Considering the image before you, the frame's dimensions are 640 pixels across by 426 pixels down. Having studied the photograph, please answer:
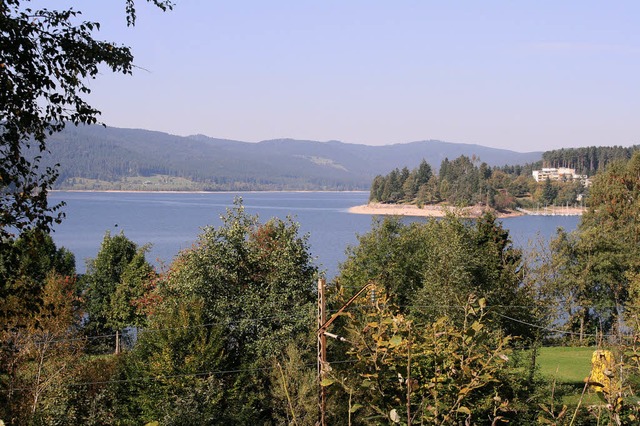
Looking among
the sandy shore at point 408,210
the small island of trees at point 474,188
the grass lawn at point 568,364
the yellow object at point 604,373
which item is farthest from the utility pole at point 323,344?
the small island of trees at point 474,188

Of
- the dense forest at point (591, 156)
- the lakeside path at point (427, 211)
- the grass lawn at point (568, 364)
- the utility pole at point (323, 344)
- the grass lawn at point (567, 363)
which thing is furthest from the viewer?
the dense forest at point (591, 156)

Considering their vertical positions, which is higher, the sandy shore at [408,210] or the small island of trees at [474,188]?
the small island of trees at [474,188]

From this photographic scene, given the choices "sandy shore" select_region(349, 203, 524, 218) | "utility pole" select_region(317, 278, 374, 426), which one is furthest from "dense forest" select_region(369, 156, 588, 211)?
"utility pole" select_region(317, 278, 374, 426)

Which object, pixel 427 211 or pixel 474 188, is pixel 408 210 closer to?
pixel 427 211

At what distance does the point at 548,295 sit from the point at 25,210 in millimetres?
34821

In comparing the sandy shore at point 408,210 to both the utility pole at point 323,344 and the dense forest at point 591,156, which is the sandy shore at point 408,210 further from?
the utility pole at point 323,344

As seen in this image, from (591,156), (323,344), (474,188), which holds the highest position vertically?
(591,156)

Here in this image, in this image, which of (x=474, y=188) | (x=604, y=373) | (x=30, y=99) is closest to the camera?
(x=604, y=373)

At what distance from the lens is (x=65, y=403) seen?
58.4 feet

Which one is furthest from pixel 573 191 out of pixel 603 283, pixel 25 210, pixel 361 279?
pixel 25 210

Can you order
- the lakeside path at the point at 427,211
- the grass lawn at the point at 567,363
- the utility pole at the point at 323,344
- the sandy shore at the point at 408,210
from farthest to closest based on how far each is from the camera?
the lakeside path at the point at 427,211
the sandy shore at the point at 408,210
the grass lawn at the point at 567,363
the utility pole at the point at 323,344

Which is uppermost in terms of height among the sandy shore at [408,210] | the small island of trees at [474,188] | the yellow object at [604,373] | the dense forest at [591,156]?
the dense forest at [591,156]

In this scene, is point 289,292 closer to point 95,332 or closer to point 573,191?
point 95,332

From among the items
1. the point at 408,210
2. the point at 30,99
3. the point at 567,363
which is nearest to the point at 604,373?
the point at 30,99
